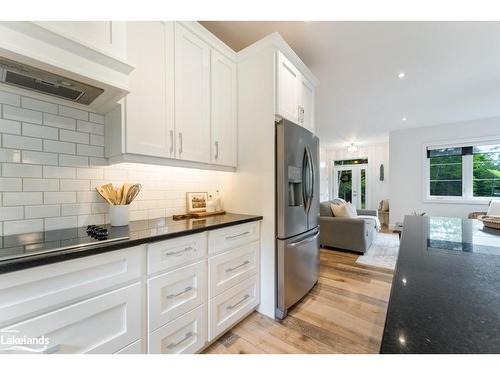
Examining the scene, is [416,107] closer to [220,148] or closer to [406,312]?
[220,148]

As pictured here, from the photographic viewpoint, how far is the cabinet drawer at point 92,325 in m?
0.86

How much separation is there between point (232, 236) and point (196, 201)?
59 cm

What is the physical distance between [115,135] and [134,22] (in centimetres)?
73

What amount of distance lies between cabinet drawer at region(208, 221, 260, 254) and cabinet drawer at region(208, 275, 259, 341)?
341 millimetres

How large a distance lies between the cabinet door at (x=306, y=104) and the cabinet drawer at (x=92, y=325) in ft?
6.70

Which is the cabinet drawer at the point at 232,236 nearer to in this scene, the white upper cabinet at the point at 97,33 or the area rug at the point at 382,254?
the white upper cabinet at the point at 97,33

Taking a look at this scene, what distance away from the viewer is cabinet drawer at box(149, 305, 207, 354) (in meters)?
1.22

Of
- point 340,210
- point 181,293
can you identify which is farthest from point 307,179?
point 340,210

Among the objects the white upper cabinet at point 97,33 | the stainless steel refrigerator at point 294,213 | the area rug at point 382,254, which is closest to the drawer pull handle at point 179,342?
the stainless steel refrigerator at point 294,213

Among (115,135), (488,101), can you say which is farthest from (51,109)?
(488,101)

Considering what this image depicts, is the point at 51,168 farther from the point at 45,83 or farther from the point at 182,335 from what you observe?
the point at 182,335

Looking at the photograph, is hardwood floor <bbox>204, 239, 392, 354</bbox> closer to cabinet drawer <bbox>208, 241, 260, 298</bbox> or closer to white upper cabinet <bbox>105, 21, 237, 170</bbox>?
cabinet drawer <bbox>208, 241, 260, 298</bbox>

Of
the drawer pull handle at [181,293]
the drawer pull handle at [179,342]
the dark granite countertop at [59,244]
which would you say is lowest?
the drawer pull handle at [179,342]

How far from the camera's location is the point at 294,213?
1.95 meters
